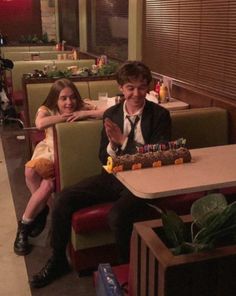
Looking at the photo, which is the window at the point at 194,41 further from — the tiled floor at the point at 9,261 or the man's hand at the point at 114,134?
the tiled floor at the point at 9,261

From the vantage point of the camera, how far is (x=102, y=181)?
2.41m

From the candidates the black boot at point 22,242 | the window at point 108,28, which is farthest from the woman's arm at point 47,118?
the window at point 108,28

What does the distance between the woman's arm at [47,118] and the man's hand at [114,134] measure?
0.55 meters

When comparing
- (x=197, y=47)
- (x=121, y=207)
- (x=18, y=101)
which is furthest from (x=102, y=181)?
(x=18, y=101)

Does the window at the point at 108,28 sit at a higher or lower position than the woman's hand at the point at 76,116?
higher

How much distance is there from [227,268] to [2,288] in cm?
159

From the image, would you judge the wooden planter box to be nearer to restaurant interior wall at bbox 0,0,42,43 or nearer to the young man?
the young man

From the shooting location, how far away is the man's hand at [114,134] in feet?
7.09

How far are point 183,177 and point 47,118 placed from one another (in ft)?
4.13

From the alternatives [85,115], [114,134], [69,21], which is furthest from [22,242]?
[69,21]

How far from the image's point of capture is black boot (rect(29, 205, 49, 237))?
109 inches

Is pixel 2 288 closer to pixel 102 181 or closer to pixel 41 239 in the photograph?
pixel 41 239

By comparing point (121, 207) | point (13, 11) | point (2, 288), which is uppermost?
point (13, 11)

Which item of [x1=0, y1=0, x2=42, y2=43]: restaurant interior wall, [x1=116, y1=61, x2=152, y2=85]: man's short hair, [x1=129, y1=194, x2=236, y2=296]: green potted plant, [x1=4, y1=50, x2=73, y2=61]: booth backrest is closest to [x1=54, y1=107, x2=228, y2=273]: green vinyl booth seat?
[x1=116, y1=61, x2=152, y2=85]: man's short hair
